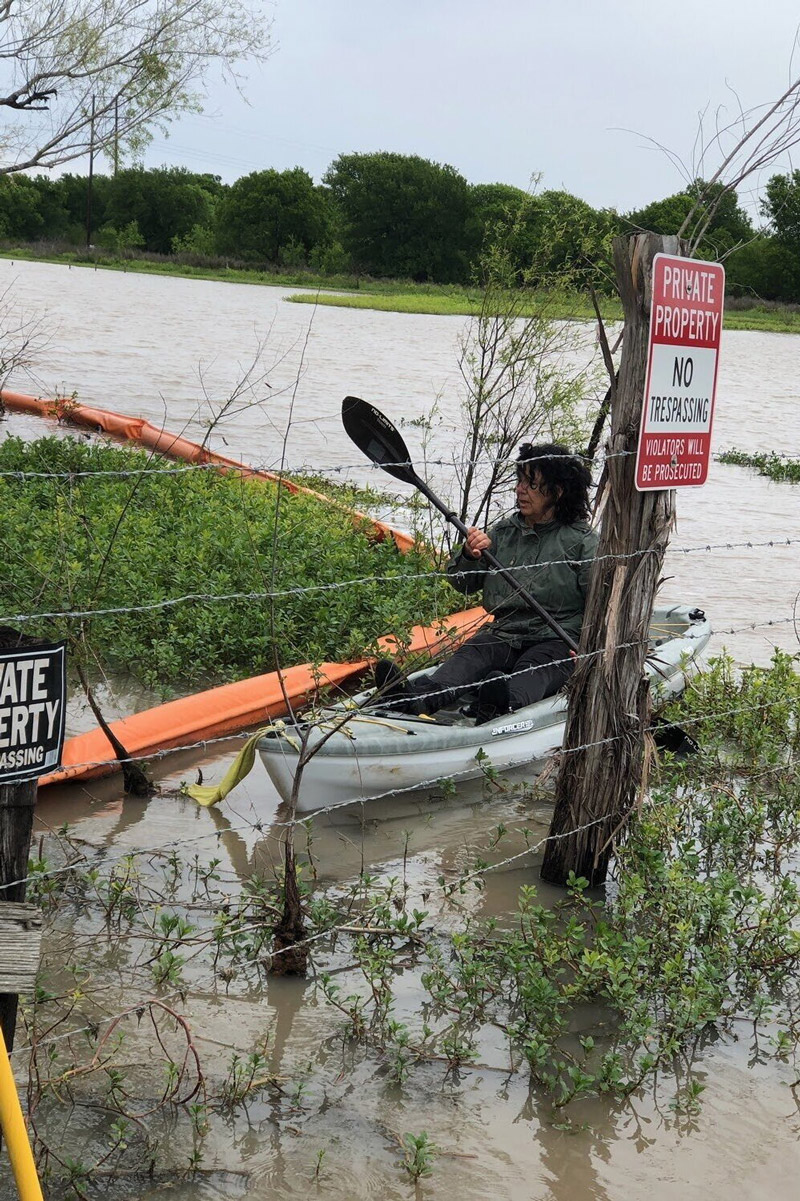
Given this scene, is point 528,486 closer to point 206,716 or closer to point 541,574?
point 541,574

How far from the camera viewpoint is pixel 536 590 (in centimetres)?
612

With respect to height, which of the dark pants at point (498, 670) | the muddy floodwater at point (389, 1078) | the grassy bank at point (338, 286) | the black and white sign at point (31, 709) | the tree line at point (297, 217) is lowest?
the muddy floodwater at point (389, 1078)

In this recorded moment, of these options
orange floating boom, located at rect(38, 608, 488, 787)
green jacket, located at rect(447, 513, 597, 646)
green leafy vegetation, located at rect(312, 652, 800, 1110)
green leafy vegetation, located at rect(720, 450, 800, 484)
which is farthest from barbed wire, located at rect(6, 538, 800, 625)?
green leafy vegetation, located at rect(720, 450, 800, 484)

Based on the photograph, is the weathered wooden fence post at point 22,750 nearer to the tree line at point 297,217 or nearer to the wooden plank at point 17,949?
the wooden plank at point 17,949

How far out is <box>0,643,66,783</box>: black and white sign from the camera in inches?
95.2

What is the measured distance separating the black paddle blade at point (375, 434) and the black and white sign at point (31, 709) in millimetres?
2954

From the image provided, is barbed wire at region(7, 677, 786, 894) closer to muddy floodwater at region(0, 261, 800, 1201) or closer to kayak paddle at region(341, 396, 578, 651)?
muddy floodwater at region(0, 261, 800, 1201)

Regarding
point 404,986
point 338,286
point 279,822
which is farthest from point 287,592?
point 338,286

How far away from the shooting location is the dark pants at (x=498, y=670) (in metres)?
6.00

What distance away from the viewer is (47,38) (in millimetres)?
17125

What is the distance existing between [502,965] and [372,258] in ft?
282

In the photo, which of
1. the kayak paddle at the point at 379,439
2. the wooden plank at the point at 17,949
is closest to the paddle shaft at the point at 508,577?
the kayak paddle at the point at 379,439

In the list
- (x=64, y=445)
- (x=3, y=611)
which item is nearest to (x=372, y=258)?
(x=64, y=445)

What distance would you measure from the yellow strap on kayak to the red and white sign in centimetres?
166
